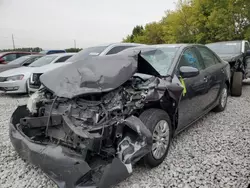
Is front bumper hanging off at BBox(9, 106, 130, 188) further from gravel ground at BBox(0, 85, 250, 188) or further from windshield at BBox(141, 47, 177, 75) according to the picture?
Result: windshield at BBox(141, 47, 177, 75)

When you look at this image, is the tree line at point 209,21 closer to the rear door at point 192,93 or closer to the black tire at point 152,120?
the rear door at point 192,93

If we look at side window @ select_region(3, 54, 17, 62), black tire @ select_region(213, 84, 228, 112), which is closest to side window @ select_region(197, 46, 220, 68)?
black tire @ select_region(213, 84, 228, 112)

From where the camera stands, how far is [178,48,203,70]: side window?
3.30 meters

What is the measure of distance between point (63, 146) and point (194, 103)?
2.09 meters

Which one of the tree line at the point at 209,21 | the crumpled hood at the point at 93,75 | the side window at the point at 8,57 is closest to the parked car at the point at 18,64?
the side window at the point at 8,57

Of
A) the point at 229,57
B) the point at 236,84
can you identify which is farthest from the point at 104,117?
the point at 229,57

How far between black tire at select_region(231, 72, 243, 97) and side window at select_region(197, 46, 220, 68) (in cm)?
186

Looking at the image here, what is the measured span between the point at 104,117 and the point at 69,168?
58 cm

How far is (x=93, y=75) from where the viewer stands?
2588 mm

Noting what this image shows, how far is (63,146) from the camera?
7.16 ft

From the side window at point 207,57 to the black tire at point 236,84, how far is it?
1861mm

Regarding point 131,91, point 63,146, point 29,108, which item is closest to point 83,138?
point 63,146

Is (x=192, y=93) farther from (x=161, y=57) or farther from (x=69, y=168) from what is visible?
(x=69, y=168)

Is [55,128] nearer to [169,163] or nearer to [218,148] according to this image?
[169,163]
